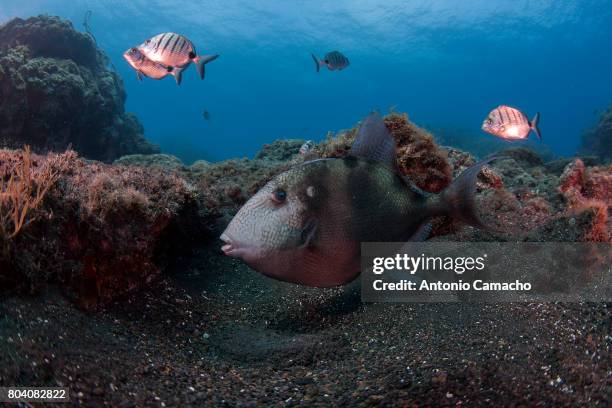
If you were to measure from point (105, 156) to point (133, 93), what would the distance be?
4923 inches

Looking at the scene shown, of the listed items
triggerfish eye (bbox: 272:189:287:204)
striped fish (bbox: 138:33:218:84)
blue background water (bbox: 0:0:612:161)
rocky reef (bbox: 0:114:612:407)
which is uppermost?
blue background water (bbox: 0:0:612:161)

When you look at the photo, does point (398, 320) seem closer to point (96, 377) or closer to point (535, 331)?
point (535, 331)

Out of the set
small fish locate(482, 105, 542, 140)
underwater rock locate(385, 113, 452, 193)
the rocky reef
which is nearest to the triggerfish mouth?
the rocky reef

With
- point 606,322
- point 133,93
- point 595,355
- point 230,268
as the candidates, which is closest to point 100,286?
point 230,268

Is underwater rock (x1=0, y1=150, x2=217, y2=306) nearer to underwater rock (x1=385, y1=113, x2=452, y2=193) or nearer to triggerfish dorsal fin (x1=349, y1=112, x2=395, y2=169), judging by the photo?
triggerfish dorsal fin (x1=349, y1=112, x2=395, y2=169)

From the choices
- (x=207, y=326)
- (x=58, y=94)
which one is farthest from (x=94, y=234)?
(x=58, y=94)

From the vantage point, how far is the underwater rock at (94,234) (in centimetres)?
253

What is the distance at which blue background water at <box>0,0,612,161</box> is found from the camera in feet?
212

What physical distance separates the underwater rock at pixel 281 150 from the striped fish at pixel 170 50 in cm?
534

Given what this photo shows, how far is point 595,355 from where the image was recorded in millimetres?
2553

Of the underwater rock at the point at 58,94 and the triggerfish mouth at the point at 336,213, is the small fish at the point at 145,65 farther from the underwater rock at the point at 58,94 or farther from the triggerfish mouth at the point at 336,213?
the underwater rock at the point at 58,94

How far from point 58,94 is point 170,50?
1025 cm

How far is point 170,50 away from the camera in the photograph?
6.46 metres

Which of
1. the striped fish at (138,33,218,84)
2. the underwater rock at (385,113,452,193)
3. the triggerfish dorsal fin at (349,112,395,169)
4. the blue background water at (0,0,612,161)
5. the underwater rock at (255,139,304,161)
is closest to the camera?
the triggerfish dorsal fin at (349,112,395,169)
